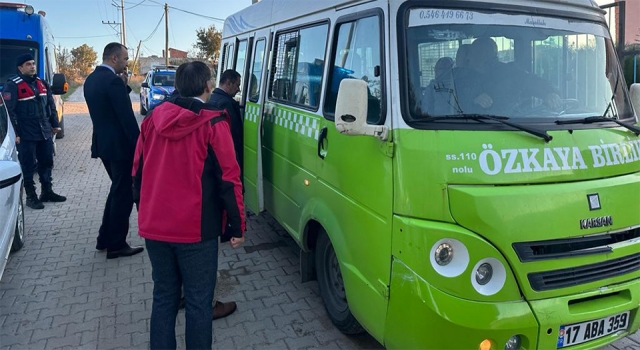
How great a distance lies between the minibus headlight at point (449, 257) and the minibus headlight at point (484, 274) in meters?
0.11

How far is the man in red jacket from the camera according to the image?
8.93 feet

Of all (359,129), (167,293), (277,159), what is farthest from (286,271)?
(359,129)

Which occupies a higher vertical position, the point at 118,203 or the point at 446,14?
the point at 446,14

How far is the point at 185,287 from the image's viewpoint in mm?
2904

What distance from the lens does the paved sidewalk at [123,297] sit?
3.58 meters

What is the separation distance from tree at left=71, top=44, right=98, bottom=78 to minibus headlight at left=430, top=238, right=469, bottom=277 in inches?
2574

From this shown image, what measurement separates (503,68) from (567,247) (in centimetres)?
109

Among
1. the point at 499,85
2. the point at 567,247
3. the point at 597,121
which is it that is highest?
the point at 499,85

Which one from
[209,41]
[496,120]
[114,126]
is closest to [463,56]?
[496,120]

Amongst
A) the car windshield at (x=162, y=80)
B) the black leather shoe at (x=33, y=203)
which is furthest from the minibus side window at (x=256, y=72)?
the car windshield at (x=162, y=80)

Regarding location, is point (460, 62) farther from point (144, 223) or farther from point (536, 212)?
point (144, 223)

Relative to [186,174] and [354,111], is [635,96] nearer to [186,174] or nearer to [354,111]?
[354,111]

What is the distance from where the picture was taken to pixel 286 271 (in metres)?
4.81

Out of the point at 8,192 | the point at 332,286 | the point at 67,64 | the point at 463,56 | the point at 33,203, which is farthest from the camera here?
the point at 67,64
